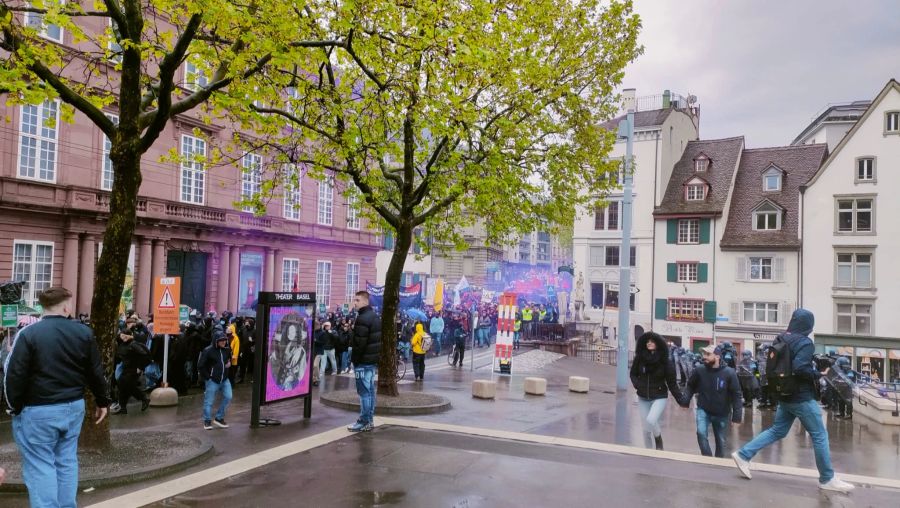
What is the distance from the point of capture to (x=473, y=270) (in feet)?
237

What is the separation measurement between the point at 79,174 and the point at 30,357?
2259 centimetres

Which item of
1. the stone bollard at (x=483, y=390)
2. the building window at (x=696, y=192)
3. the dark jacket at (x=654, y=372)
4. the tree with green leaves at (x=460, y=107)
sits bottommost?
the stone bollard at (x=483, y=390)

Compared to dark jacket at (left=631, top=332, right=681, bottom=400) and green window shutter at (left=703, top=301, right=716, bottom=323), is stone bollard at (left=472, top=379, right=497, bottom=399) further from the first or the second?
green window shutter at (left=703, top=301, right=716, bottom=323)

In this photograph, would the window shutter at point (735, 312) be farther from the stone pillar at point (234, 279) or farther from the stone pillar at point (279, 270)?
the stone pillar at point (234, 279)

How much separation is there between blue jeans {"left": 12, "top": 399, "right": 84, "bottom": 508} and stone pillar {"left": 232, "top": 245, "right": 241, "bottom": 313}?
28.1 metres

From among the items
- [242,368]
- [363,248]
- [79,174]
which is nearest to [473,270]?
[363,248]

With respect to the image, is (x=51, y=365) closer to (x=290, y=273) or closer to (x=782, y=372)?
(x=782, y=372)

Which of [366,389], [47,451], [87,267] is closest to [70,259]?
[87,267]

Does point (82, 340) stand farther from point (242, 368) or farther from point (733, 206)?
point (733, 206)

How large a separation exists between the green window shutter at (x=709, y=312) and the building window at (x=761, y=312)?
192cm

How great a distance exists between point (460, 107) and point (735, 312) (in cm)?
3401

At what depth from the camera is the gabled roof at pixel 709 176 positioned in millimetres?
41250

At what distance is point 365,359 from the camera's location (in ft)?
31.4

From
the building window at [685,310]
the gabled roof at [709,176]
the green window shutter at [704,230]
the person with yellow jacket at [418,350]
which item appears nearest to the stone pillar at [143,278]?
Result: the person with yellow jacket at [418,350]
